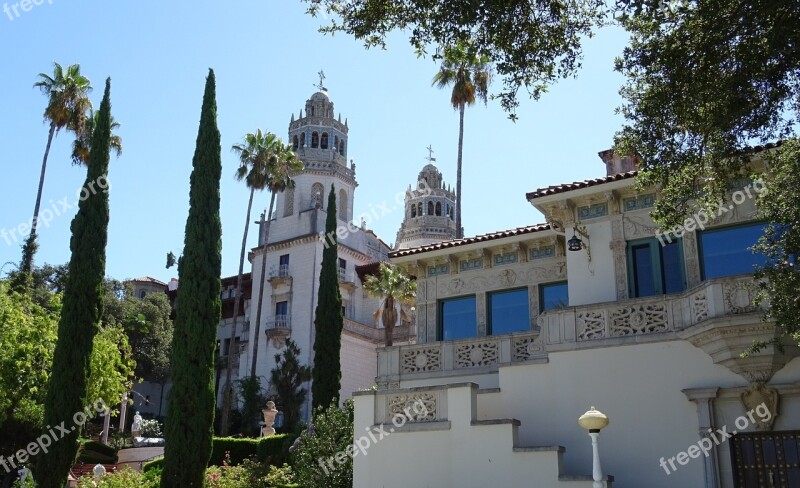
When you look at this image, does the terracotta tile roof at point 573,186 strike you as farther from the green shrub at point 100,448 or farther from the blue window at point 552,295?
the green shrub at point 100,448

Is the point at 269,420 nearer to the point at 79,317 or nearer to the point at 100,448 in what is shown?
the point at 100,448

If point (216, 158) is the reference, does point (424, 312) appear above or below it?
below

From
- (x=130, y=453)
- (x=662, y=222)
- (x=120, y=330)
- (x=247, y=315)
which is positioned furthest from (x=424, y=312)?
(x=247, y=315)

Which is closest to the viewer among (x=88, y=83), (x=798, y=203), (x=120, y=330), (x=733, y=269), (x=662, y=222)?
(x=798, y=203)

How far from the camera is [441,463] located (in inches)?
583

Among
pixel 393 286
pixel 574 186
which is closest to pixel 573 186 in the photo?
pixel 574 186

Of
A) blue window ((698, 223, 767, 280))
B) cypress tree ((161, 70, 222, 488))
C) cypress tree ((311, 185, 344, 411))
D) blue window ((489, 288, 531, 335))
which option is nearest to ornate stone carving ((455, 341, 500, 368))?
blue window ((489, 288, 531, 335))

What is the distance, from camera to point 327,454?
57.9ft

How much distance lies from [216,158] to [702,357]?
14.3 metres

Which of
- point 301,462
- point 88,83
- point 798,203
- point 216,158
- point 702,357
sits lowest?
point 301,462

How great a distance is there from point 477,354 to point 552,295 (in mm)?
2934

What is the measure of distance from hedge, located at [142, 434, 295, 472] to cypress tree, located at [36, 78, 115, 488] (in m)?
5.41

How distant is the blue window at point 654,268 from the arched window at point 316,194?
36.6 metres

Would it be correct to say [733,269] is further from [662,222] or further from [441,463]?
[441,463]
